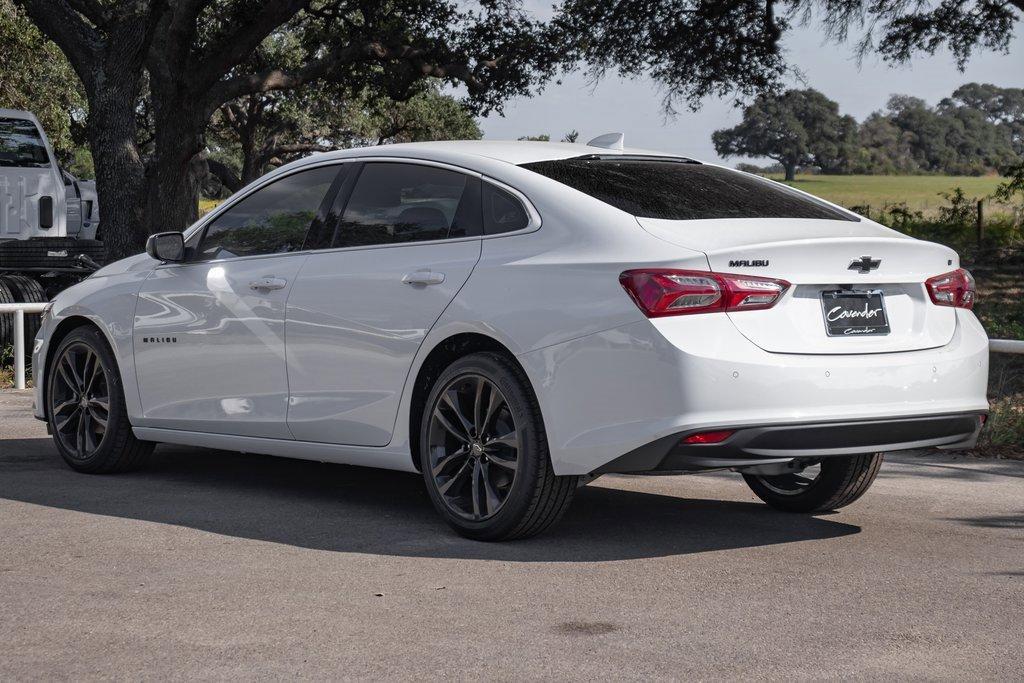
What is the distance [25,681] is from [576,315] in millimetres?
2407

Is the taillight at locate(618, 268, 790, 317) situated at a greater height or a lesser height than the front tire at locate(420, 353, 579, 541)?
greater

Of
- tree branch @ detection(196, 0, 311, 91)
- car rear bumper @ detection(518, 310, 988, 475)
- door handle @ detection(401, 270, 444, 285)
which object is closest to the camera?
car rear bumper @ detection(518, 310, 988, 475)

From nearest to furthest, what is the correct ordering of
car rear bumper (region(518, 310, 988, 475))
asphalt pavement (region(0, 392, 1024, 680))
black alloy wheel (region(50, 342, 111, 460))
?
asphalt pavement (region(0, 392, 1024, 680)), car rear bumper (region(518, 310, 988, 475)), black alloy wheel (region(50, 342, 111, 460))

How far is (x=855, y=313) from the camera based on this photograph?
535 cm

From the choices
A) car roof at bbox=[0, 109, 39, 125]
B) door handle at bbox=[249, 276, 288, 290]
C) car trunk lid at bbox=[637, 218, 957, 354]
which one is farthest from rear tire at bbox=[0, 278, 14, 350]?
car trunk lid at bbox=[637, 218, 957, 354]

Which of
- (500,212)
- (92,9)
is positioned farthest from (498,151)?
(92,9)

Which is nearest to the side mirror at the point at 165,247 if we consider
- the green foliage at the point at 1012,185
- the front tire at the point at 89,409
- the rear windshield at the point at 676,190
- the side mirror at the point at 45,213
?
the front tire at the point at 89,409

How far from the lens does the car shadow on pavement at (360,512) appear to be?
19.0 ft

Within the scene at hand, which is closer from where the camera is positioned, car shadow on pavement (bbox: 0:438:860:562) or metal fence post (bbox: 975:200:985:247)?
car shadow on pavement (bbox: 0:438:860:562)

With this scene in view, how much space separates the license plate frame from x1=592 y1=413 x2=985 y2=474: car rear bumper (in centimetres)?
35

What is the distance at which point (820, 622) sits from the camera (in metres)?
4.55

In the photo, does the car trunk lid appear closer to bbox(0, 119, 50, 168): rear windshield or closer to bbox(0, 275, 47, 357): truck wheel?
bbox(0, 275, 47, 357): truck wheel

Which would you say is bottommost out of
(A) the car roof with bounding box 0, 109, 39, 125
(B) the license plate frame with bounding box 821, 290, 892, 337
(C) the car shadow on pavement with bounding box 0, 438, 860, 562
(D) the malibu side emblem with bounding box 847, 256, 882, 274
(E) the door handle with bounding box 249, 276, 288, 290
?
(C) the car shadow on pavement with bounding box 0, 438, 860, 562

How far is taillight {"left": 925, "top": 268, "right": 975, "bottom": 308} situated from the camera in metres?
5.63
